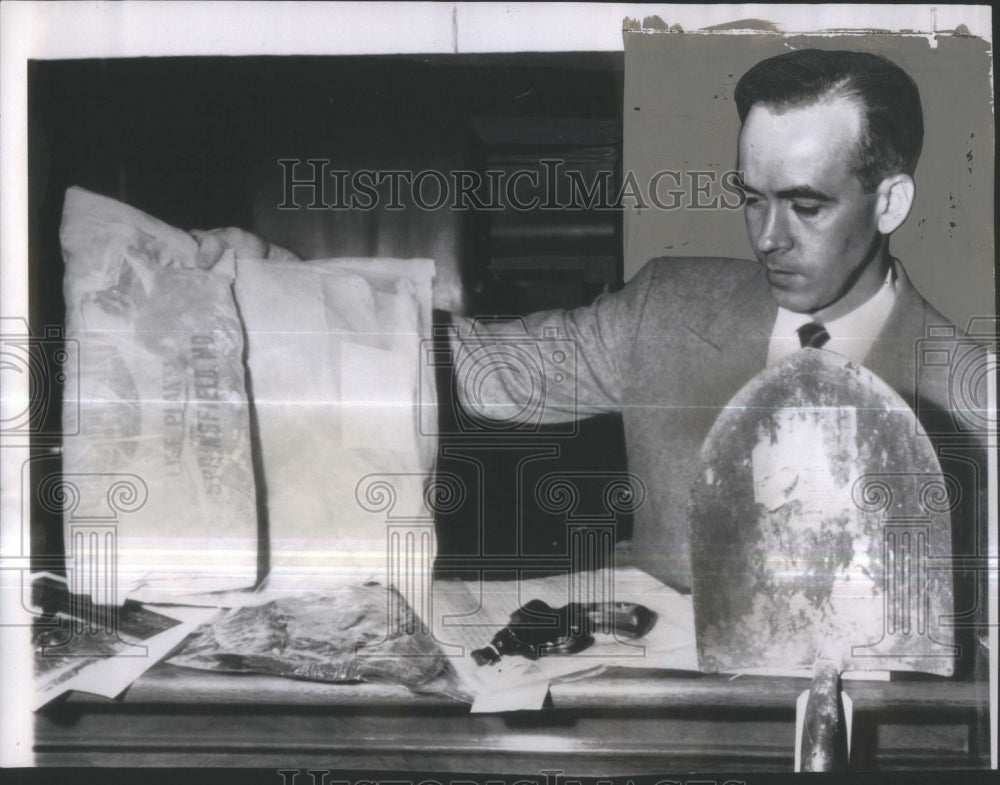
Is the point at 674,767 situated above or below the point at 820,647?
below

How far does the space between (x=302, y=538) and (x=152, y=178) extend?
3.48 feet

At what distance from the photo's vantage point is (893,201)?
2.48 meters

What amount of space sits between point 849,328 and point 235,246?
1.69m

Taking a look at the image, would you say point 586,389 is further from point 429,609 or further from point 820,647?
point 820,647

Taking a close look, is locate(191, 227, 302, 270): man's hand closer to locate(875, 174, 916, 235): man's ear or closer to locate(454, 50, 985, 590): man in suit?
locate(454, 50, 985, 590): man in suit

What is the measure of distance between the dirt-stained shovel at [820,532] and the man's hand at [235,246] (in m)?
1.28

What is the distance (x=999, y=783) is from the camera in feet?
8.40

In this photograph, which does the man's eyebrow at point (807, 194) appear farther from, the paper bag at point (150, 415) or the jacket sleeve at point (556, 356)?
the paper bag at point (150, 415)

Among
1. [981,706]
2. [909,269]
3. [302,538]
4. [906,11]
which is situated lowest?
[981,706]

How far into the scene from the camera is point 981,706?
2.54 m

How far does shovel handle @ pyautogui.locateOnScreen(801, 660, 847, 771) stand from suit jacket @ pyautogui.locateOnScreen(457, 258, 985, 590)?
1.49ft

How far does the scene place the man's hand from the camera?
252 cm

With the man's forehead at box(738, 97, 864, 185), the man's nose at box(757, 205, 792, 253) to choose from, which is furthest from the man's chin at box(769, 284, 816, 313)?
the man's forehead at box(738, 97, 864, 185)

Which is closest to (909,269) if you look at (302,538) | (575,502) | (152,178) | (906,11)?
(906,11)
